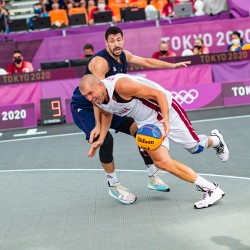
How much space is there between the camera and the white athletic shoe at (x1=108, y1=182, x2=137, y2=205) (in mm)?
9375

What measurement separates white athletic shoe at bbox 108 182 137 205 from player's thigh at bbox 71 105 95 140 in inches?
26.5

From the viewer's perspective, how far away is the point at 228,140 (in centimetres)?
1309

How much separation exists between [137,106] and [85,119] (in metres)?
1.04

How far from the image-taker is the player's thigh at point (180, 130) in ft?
29.1

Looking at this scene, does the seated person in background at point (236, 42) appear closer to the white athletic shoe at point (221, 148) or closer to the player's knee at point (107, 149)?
the white athletic shoe at point (221, 148)

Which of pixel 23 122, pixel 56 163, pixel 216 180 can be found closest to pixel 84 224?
pixel 216 180

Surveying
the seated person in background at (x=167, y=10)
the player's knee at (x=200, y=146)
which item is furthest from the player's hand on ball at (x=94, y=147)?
the seated person in background at (x=167, y=10)

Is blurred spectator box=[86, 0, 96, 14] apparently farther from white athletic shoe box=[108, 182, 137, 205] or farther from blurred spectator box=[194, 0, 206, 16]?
white athletic shoe box=[108, 182, 137, 205]

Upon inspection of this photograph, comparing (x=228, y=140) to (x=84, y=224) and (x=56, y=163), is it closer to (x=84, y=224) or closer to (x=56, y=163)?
(x=56, y=163)

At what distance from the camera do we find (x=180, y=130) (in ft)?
29.2

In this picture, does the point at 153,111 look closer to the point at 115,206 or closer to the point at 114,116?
the point at 114,116

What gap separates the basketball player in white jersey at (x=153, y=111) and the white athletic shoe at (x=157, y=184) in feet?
2.57

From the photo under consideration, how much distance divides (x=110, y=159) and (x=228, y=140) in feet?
13.5

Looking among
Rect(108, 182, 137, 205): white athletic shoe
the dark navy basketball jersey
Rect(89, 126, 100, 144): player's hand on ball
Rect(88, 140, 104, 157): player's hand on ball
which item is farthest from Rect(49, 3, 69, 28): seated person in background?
Rect(88, 140, 104, 157): player's hand on ball
